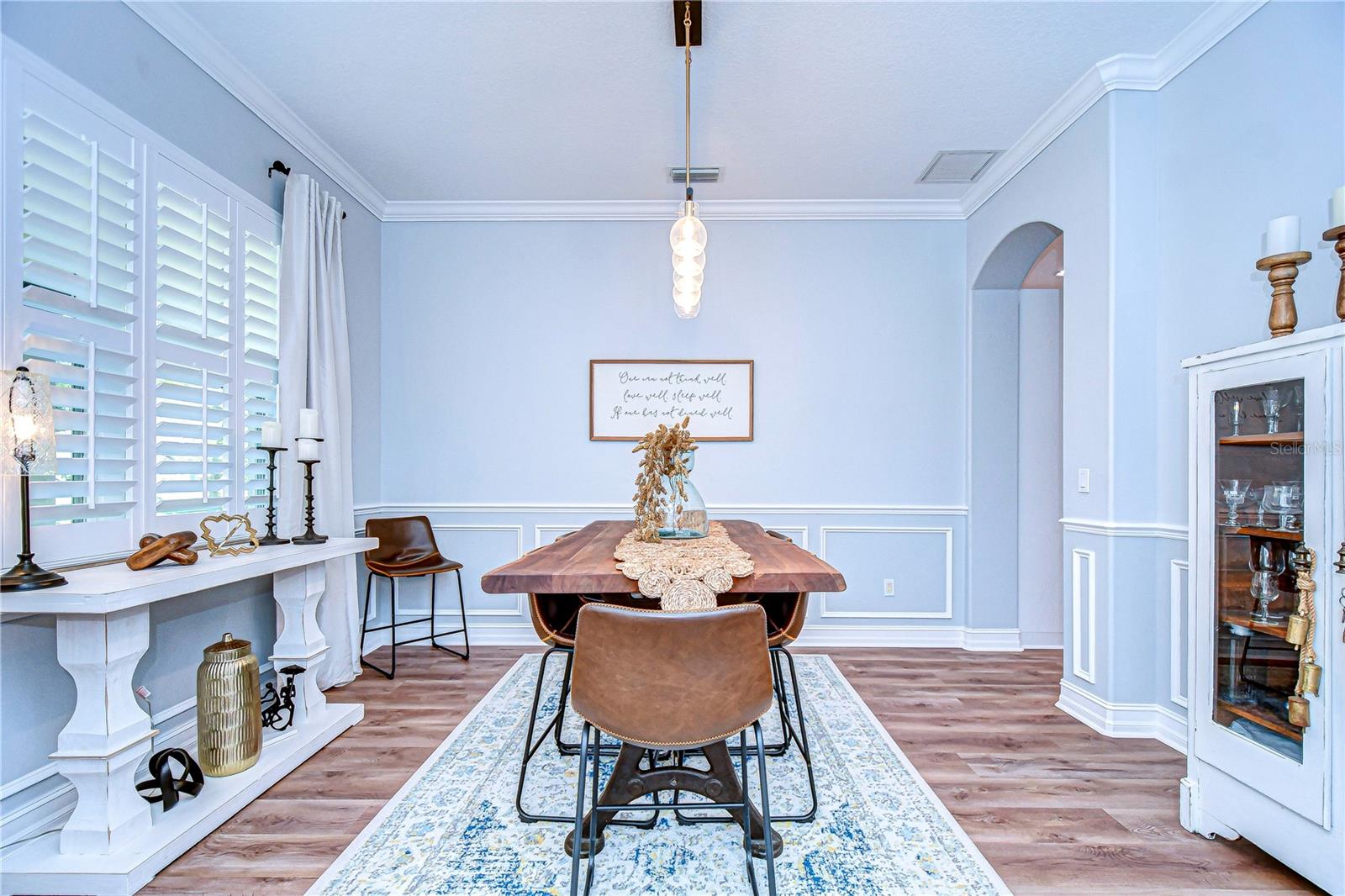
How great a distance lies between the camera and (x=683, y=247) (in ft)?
8.42

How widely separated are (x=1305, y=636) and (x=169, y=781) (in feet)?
11.0

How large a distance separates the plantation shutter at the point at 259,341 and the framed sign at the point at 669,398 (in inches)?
70.5

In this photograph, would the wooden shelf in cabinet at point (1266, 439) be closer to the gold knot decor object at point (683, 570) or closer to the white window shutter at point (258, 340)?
the gold knot decor object at point (683, 570)

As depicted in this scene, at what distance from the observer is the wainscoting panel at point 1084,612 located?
280cm

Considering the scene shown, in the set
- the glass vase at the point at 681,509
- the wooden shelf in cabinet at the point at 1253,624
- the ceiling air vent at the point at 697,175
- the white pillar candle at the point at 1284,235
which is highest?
the ceiling air vent at the point at 697,175

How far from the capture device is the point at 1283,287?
5.99 feet

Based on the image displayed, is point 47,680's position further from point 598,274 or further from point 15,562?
point 598,274

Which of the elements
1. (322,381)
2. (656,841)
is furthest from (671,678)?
(322,381)

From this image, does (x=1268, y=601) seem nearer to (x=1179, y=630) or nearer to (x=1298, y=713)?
(x=1298, y=713)

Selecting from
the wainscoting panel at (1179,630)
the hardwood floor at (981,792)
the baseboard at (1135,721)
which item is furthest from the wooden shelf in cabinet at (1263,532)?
the baseboard at (1135,721)

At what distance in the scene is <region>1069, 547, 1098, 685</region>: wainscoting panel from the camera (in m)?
2.80

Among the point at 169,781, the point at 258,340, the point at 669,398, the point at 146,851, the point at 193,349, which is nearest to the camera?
the point at 146,851

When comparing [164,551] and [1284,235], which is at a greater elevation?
[1284,235]

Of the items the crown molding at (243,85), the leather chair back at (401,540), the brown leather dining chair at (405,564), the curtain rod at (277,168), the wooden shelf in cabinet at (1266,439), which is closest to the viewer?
the wooden shelf in cabinet at (1266,439)
